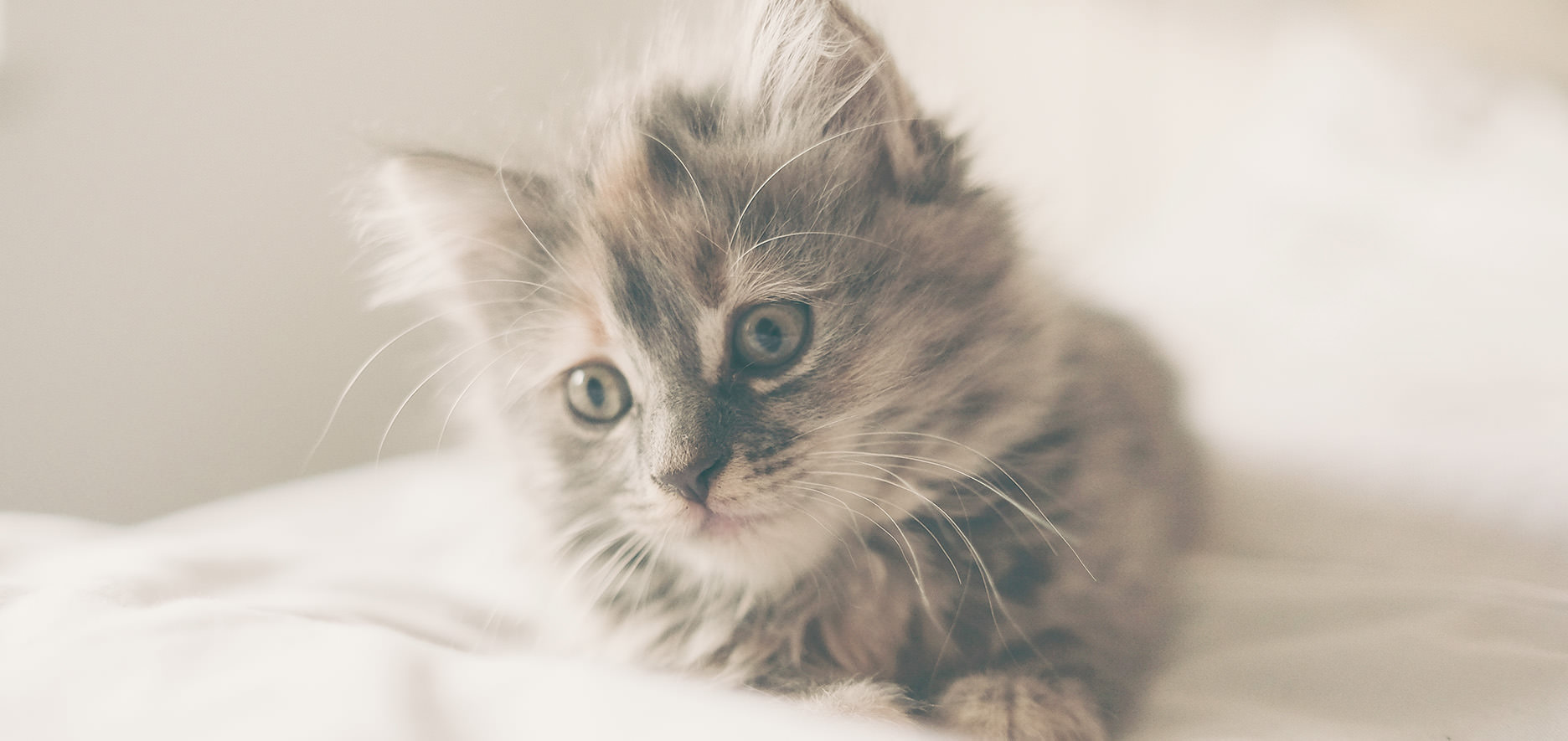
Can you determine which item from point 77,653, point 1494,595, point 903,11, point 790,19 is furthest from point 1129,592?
point 903,11

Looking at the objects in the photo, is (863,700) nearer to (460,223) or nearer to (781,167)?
(781,167)

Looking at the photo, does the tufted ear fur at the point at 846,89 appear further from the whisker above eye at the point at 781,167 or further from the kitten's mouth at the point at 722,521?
the kitten's mouth at the point at 722,521

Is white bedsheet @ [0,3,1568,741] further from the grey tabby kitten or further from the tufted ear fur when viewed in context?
the tufted ear fur

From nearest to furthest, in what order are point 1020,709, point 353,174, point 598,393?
point 1020,709 → point 598,393 → point 353,174

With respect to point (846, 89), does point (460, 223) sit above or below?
below

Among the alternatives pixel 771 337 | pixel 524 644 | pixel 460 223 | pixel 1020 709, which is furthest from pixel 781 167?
pixel 524 644
